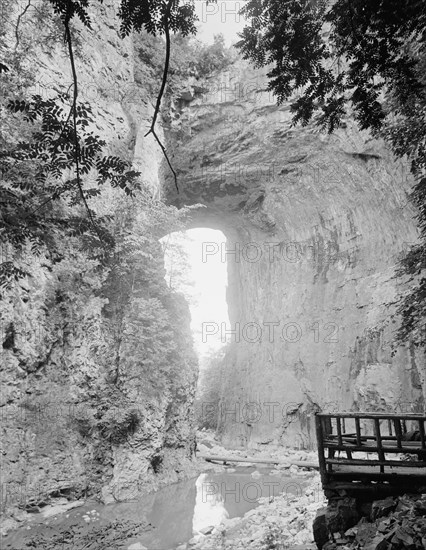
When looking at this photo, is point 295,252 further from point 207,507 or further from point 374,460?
point 374,460

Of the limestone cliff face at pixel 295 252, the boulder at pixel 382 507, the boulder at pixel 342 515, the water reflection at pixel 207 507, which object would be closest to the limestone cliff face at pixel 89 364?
the water reflection at pixel 207 507

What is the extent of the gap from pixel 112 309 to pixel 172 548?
624 cm

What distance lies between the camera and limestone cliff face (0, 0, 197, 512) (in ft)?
24.9

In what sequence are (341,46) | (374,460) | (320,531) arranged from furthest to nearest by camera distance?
(374,460)
(320,531)
(341,46)

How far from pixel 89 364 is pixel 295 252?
14.6 meters

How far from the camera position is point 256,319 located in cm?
2186

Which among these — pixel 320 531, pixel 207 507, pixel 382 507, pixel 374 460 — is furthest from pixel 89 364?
pixel 382 507

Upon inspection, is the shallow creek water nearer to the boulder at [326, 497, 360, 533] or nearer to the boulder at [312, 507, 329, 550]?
the boulder at [312, 507, 329, 550]

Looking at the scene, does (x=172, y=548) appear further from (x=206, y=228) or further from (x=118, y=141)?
(x=206, y=228)

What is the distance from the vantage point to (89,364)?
9633mm

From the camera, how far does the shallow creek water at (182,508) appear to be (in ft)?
22.5

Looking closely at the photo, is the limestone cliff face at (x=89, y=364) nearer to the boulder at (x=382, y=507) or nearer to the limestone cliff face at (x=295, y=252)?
the boulder at (x=382, y=507)

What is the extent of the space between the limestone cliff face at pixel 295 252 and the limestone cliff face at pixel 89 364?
299 inches

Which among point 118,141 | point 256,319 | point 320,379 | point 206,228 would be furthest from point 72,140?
point 206,228
